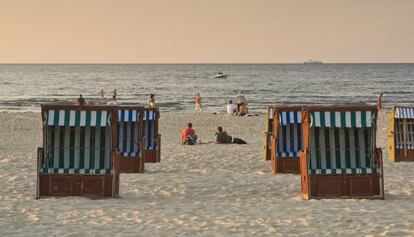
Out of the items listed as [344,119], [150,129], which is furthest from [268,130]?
→ [344,119]

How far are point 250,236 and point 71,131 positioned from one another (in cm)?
381

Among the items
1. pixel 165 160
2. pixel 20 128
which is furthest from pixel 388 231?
pixel 20 128

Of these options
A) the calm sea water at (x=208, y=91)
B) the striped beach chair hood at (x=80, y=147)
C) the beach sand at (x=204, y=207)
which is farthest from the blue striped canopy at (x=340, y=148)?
the calm sea water at (x=208, y=91)

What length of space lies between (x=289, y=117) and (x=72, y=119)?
17.0 ft

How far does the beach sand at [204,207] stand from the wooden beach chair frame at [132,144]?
1.13 ft

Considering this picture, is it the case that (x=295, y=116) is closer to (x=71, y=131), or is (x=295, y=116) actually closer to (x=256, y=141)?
(x=71, y=131)

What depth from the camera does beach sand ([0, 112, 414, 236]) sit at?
26.7ft

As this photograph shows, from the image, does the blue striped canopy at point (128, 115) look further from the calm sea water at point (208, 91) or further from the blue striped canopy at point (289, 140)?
the calm sea water at point (208, 91)

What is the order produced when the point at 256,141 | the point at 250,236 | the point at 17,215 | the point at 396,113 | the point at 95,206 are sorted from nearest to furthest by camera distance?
1. the point at 250,236
2. the point at 17,215
3. the point at 95,206
4. the point at 396,113
5. the point at 256,141

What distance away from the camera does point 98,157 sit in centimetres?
1020

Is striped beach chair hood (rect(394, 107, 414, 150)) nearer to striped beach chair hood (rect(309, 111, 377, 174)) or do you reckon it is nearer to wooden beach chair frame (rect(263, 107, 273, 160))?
wooden beach chair frame (rect(263, 107, 273, 160))

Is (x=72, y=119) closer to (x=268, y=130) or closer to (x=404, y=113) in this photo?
(x=268, y=130)

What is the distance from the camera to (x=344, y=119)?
9797 mm

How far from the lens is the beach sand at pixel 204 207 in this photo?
8125 mm
